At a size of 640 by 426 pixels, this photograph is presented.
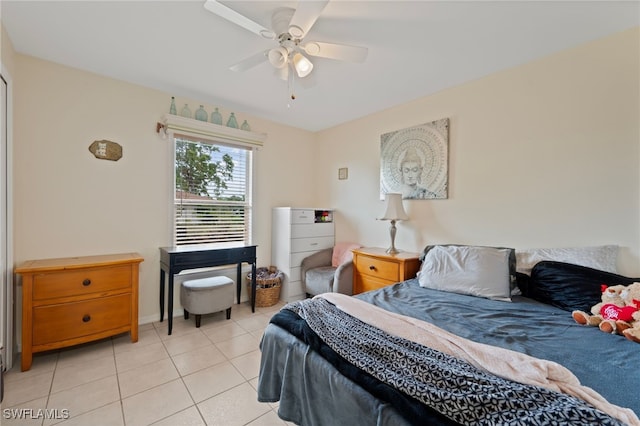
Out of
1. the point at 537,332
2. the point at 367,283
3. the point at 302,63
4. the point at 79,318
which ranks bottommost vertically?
the point at 79,318

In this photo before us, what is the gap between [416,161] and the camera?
9.69ft

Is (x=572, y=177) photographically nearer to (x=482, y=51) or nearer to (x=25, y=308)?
(x=482, y=51)

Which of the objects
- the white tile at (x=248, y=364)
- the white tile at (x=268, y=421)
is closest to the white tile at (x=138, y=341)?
the white tile at (x=248, y=364)

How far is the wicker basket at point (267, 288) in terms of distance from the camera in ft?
11.2

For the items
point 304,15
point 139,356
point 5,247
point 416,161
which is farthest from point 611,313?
point 5,247

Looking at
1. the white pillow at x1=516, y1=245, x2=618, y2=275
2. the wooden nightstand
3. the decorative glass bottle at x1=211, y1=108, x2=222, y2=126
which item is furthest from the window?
the white pillow at x1=516, y1=245, x2=618, y2=275

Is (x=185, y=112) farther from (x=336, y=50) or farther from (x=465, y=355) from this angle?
(x=465, y=355)

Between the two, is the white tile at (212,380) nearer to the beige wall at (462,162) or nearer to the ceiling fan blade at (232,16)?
the beige wall at (462,162)

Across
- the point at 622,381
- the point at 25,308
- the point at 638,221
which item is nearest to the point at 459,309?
the point at 622,381

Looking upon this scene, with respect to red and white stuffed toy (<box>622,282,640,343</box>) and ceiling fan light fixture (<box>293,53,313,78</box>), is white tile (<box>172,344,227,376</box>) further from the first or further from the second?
red and white stuffed toy (<box>622,282,640,343</box>)

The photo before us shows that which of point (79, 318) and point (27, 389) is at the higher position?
point (79, 318)

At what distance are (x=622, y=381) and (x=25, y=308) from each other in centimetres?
348

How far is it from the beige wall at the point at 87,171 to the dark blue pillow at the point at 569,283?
3487 millimetres

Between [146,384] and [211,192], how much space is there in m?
2.01
